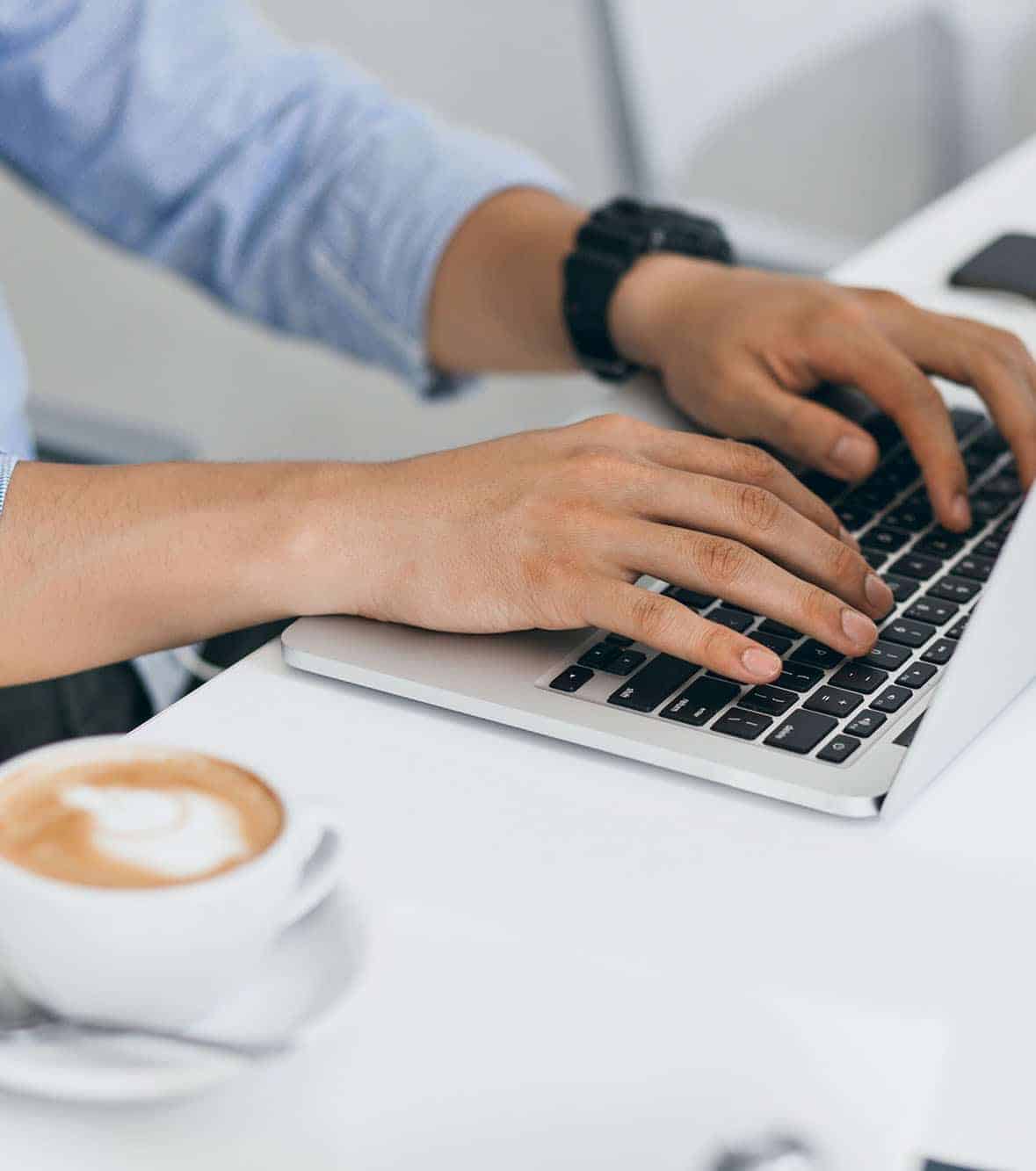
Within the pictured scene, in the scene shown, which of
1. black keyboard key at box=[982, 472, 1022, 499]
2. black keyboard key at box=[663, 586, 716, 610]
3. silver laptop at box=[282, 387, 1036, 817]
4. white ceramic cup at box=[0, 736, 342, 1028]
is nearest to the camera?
white ceramic cup at box=[0, 736, 342, 1028]

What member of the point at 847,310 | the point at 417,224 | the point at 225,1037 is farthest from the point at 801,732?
the point at 417,224

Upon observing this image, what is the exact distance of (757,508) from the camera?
2.00 ft

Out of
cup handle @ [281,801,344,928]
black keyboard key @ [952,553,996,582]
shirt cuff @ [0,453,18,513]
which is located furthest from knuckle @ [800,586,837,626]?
shirt cuff @ [0,453,18,513]

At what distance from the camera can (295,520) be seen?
2.06ft

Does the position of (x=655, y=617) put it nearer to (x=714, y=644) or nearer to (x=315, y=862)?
(x=714, y=644)

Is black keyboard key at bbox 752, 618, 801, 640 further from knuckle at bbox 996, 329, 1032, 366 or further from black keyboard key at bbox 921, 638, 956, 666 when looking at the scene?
knuckle at bbox 996, 329, 1032, 366

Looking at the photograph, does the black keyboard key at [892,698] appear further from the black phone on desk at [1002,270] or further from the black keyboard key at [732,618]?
the black phone on desk at [1002,270]

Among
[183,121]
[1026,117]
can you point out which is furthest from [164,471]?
[1026,117]

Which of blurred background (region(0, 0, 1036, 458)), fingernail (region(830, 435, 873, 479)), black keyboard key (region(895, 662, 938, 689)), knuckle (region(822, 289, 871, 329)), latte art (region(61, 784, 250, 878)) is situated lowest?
blurred background (region(0, 0, 1036, 458))

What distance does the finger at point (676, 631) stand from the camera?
1.79 feet

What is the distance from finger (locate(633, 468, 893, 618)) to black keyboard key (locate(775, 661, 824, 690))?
1.7 inches

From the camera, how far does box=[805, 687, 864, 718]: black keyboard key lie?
0.54 meters

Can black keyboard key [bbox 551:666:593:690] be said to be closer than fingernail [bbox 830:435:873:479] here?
Yes

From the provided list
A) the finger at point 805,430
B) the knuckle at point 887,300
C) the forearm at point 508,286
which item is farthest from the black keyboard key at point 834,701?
the forearm at point 508,286
